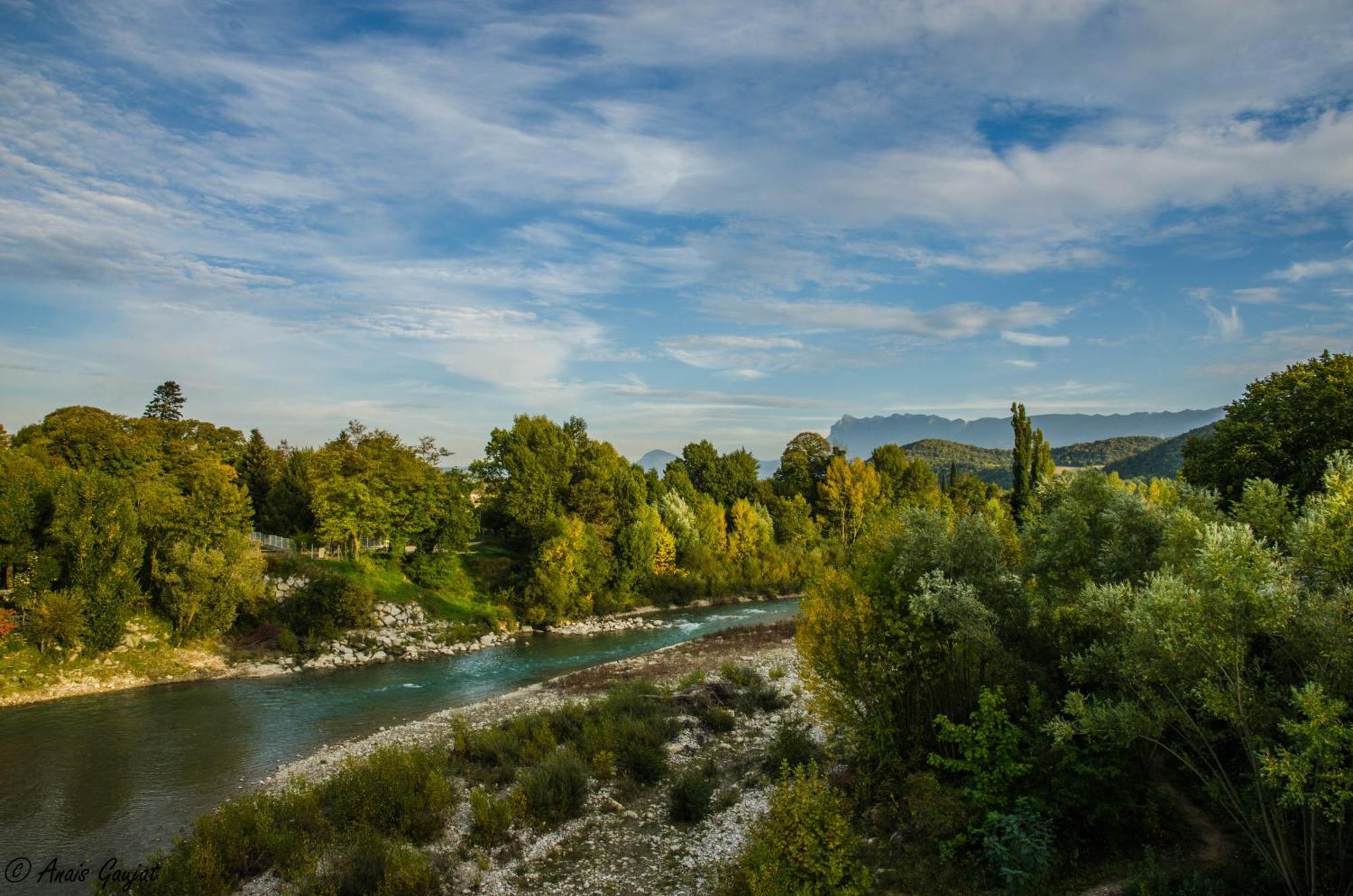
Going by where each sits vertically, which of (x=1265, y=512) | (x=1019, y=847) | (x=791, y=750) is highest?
(x=1265, y=512)

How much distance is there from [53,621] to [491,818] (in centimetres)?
→ 3253

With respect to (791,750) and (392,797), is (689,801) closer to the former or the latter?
(791,750)

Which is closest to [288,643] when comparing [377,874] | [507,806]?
[507,806]

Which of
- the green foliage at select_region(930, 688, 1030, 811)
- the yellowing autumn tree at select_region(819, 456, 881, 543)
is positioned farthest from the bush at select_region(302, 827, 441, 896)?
the yellowing autumn tree at select_region(819, 456, 881, 543)

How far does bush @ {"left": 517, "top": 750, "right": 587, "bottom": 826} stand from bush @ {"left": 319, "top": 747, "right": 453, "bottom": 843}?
242 cm

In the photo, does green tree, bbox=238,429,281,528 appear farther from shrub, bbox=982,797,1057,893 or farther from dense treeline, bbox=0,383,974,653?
shrub, bbox=982,797,1057,893

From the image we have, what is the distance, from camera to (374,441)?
60.5 meters

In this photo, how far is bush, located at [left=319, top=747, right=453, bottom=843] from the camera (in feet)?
64.6

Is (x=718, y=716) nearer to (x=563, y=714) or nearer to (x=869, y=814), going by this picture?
(x=563, y=714)

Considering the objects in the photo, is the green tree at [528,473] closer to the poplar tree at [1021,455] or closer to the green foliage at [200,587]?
the green foliage at [200,587]

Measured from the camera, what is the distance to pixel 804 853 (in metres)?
13.0

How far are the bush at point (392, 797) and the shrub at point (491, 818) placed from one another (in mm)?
1004

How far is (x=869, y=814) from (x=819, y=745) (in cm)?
573

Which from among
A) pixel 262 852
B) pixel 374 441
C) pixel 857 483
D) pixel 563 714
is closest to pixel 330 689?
pixel 563 714
